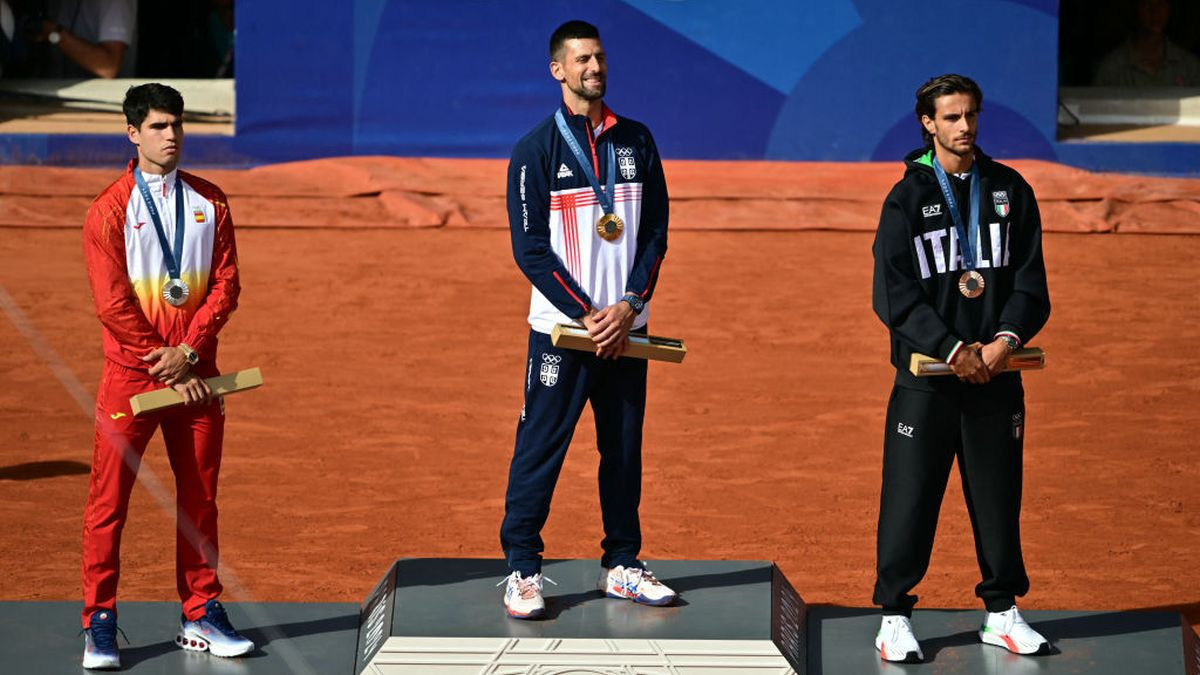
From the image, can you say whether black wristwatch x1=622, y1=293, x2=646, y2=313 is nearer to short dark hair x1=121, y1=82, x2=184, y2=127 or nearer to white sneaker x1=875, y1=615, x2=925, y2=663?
white sneaker x1=875, y1=615, x2=925, y2=663

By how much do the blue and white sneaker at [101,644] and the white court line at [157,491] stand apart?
373 millimetres

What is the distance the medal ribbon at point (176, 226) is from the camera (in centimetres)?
573

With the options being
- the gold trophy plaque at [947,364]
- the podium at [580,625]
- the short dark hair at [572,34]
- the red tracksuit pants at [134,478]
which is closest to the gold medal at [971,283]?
the gold trophy plaque at [947,364]

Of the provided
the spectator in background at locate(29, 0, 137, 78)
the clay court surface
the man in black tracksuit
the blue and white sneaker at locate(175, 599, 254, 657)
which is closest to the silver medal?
the blue and white sneaker at locate(175, 599, 254, 657)

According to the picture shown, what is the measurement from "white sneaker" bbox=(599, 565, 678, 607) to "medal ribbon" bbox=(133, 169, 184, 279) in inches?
73.9

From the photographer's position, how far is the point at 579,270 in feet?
19.8

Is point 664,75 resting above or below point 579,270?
above

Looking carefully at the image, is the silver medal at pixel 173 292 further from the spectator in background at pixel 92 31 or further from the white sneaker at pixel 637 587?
the spectator in background at pixel 92 31

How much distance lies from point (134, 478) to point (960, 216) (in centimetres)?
285

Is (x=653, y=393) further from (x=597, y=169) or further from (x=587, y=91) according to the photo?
(x=587, y=91)

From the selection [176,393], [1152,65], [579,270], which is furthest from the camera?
[1152,65]

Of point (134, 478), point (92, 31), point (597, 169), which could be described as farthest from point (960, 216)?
point (92, 31)

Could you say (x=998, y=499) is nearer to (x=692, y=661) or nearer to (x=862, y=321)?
(x=692, y=661)

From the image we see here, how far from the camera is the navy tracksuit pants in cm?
606
